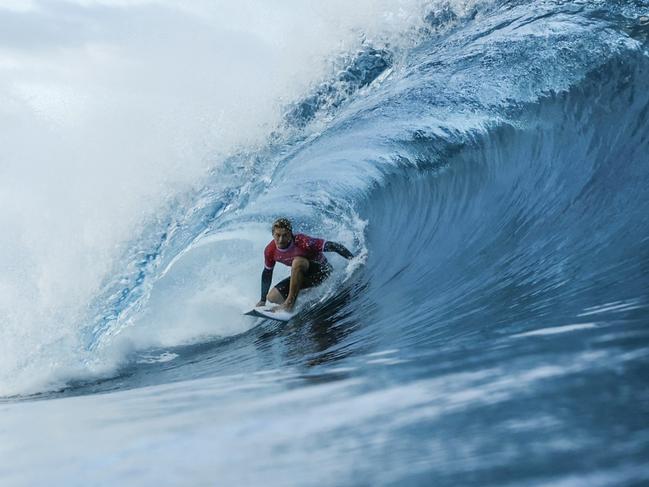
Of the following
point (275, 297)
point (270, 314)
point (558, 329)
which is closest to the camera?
point (558, 329)

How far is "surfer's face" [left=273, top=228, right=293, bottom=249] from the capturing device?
6.37m

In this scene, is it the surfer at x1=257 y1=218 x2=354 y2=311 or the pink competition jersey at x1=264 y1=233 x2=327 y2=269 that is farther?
the pink competition jersey at x1=264 y1=233 x2=327 y2=269

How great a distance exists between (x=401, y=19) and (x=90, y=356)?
234 inches

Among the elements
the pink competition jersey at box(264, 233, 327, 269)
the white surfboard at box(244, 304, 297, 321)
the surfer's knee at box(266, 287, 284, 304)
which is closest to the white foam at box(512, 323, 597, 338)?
the white surfboard at box(244, 304, 297, 321)

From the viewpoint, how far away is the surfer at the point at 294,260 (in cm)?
641

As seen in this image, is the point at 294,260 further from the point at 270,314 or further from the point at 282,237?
the point at 270,314

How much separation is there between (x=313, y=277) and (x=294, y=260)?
0.30 metres

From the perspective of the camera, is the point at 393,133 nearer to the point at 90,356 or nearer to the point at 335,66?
the point at 335,66

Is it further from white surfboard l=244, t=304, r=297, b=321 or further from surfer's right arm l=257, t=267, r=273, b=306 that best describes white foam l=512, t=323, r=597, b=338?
surfer's right arm l=257, t=267, r=273, b=306

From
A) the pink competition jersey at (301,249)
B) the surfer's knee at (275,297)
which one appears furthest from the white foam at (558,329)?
the surfer's knee at (275,297)

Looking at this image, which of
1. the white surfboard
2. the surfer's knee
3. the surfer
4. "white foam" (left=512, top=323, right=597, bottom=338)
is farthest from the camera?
the surfer's knee

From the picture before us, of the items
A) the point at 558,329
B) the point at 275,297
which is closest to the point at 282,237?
the point at 275,297

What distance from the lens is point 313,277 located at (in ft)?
21.9

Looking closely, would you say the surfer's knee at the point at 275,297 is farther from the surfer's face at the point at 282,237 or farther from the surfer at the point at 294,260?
the surfer's face at the point at 282,237
